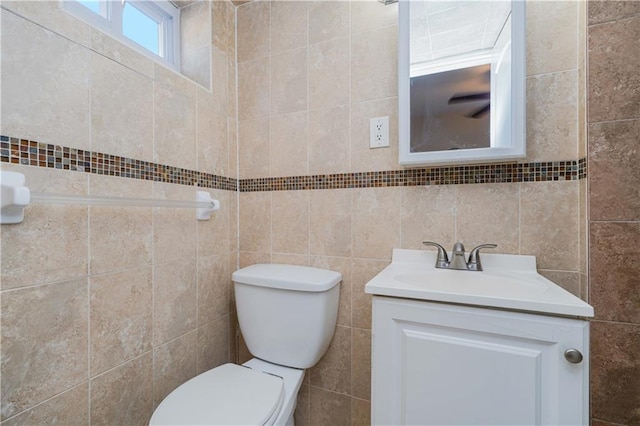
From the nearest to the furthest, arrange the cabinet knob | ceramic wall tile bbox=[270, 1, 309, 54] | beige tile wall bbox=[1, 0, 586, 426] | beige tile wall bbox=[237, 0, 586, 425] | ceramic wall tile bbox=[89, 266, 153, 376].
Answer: the cabinet knob, beige tile wall bbox=[1, 0, 586, 426], ceramic wall tile bbox=[89, 266, 153, 376], beige tile wall bbox=[237, 0, 586, 425], ceramic wall tile bbox=[270, 1, 309, 54]

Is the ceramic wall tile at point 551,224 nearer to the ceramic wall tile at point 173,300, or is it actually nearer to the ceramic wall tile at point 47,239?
the ceramic wall tile at point 173,300

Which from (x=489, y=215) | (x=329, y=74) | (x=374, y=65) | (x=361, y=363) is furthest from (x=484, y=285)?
(x=329, y=74)

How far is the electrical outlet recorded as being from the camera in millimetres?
A: 1207

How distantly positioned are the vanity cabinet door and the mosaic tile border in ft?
1.72

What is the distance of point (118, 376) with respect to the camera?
0.96 m

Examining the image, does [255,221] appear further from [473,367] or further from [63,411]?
[473,367]

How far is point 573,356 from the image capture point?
2.26ft

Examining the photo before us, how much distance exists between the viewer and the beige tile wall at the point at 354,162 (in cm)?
101

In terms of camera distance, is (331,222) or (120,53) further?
(331,222)

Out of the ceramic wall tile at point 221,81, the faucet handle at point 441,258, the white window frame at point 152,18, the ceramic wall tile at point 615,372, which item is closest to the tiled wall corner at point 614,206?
the ceramic wall tile at point 615,372

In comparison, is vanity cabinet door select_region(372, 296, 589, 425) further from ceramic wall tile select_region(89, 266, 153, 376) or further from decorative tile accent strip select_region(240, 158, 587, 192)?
ceramic wall tile select_region(89, 266, 153, 376)

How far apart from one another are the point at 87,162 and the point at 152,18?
0.82 metres

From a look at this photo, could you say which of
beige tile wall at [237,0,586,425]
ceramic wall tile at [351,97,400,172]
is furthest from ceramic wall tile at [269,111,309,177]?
ceramic wall tile at [351,97,400,172]

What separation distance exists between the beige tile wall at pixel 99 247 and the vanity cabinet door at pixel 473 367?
0.79 meters
